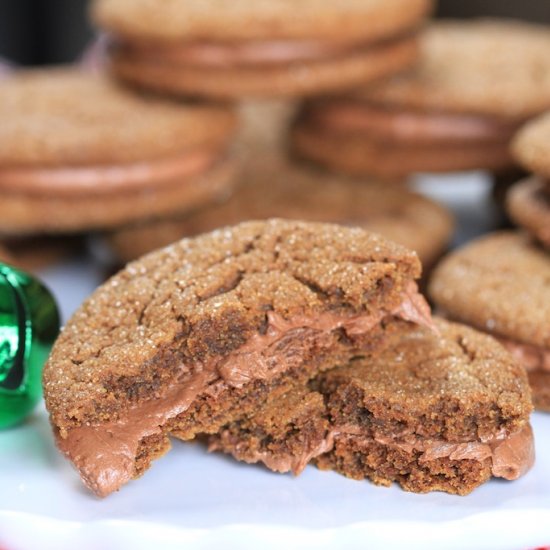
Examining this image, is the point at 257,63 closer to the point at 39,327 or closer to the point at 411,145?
the point at 411,145

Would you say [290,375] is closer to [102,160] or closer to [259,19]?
[102,160]

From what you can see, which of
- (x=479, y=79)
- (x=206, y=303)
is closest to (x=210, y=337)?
(x=206, y=303)

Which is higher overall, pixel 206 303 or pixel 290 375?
pixel 206 303

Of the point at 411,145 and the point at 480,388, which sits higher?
the point at 480,388

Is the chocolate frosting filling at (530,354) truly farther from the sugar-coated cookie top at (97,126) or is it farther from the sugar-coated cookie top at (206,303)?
the sugar-coated cookie top at (97,126)

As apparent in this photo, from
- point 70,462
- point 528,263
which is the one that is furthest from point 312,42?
point 70,462

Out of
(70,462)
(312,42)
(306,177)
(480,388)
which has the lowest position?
(306,177)
